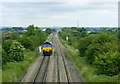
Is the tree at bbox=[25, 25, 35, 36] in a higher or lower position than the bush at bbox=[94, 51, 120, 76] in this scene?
higher

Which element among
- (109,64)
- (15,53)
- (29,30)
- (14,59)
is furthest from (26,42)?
(109,64)

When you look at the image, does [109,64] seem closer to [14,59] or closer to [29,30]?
[14,59]

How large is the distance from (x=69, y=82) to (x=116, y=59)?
533 cm

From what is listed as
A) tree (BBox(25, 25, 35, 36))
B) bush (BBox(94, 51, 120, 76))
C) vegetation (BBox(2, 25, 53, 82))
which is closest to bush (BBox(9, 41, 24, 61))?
vegetation (BBox(2, 25, 53, 82))

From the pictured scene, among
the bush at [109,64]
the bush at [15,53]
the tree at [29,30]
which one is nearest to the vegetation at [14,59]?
the bush at [15,53]

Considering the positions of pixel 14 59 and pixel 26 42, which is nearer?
pixel 14 59

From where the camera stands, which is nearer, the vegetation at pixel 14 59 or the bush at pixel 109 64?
the bush at pixel 109 64

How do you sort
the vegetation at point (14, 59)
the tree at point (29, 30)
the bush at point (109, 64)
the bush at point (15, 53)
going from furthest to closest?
the tree at point (29, 30), the bush at point (15, 53), the vegetation at point (14, 59), the bush at point (109, 64)

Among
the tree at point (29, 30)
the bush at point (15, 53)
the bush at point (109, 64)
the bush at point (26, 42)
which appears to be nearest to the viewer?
the bush at point (109, 64)

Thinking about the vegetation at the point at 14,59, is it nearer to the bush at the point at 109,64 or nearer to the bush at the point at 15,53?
the bush at the point at 15,53

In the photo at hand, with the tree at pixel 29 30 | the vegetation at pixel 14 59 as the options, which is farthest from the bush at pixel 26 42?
the tree at pixel 29 30

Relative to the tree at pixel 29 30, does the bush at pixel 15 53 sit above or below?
below

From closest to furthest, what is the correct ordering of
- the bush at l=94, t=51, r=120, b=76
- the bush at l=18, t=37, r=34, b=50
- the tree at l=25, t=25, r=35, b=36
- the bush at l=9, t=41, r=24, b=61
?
the bush at l=94, t=51, r=120, b=76 → the bush at l=9, t=41, r=24, b=61 → the bush at l=18, t=37, r=34, b=50 → the tree at l=25, t=25, r=35, b=36

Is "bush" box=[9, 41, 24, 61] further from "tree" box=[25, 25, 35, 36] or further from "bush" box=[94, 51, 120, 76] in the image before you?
"tree" box=[25, 25, 35, 36]
